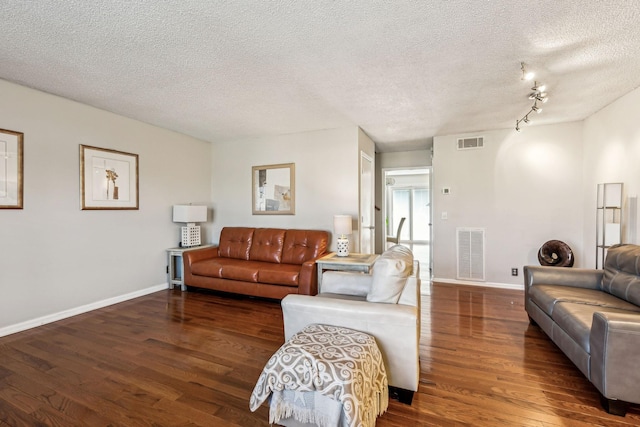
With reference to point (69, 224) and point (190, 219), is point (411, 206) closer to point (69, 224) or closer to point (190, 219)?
point (190, 219)

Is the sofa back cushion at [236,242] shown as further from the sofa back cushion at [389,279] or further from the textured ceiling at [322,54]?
the sofa back cushion at [389,279]

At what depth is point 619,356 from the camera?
161 centimetres

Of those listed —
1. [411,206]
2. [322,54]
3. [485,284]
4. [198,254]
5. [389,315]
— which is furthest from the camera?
[411,206]

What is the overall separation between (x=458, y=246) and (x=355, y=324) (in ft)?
11.6

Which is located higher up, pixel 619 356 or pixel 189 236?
pixel 189 236

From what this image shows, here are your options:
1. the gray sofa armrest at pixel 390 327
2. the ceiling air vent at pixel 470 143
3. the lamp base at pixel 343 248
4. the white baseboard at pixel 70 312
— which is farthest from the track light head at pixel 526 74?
the white baseboard at pixel 70 312

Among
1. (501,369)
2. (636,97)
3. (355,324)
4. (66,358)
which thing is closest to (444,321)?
(501,369)

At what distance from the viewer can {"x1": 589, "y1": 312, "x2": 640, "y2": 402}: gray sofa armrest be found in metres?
1.59

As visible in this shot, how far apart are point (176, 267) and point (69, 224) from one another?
1.57 meters

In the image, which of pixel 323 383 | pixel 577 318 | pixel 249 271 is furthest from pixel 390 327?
pixel 249 271

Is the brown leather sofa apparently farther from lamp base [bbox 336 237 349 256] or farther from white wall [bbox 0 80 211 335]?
white wall [bbox 0 80 211 335]

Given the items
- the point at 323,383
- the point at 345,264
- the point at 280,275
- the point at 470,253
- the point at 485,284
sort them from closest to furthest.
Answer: the point at 323,383 < the point at 345,264 < the point at 280,275 < the point at 485,284 < the point at 470,253

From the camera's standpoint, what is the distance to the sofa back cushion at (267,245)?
166 inches

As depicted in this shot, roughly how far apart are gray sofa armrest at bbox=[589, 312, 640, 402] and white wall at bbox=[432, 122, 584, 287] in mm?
2984
